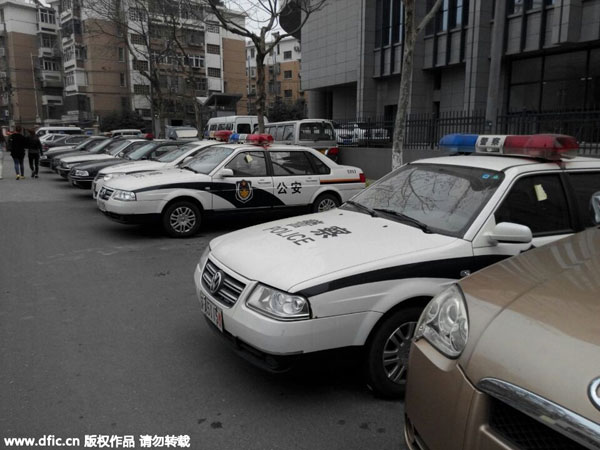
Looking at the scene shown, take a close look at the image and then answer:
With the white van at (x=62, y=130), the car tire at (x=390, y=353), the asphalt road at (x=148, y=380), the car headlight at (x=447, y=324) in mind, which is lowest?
the asphalt road at (x=148, y=380)

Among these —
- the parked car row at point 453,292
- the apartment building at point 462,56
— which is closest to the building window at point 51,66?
the apartment building at point 462,56

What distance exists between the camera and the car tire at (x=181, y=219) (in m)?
8.09

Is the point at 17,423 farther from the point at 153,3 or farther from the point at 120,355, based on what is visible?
the point at 153,3

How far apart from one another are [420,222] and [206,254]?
1689 mm

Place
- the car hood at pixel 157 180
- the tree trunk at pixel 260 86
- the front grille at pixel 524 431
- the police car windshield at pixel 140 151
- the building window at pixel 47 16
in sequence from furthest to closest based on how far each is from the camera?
1. the building window at pixel 47 16
2. the tree trunk at pixel 260 86
3. the police car windshield at pixel 140 151
4. the car hood at pixel 157 180
5. the front grille at pixel 524 431

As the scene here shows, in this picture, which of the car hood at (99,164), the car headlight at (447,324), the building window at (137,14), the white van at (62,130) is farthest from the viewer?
the white van at (62,130)

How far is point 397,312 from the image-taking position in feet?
10.3

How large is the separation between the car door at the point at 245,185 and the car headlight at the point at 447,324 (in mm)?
6277

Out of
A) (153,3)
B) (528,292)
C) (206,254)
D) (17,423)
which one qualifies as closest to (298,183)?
(206,254)

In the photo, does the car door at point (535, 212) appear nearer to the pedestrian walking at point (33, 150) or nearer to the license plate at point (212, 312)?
the license plate at point (212, 312)

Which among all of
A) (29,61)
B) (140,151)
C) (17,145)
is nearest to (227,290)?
(140,151)

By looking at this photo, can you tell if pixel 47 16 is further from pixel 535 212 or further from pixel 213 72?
pixel 535 212

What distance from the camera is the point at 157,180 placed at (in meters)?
8.05

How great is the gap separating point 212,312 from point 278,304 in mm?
695
